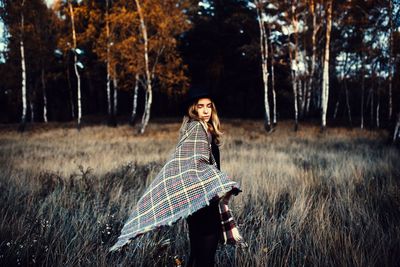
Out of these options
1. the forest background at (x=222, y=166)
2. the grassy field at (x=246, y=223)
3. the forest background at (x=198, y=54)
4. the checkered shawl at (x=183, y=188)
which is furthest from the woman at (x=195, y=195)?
the forest background at (x=198, y=54)

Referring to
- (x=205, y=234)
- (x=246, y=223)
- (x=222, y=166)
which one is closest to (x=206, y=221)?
(x=205, y=234)

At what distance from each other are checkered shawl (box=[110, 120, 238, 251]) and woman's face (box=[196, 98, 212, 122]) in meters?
0.15

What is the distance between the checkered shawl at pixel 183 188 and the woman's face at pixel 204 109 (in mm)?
147

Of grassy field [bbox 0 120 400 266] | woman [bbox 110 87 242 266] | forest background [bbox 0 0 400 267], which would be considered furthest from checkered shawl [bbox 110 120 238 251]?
→ grassy field [bbox 0 120 400 266]

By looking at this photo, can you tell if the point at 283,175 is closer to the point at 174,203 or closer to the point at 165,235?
the point at 165,235

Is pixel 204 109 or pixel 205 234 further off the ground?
pixel 204 109

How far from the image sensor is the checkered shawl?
1.98 m

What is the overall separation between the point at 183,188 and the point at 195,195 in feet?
0.30

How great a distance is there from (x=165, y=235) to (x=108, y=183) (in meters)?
2.34

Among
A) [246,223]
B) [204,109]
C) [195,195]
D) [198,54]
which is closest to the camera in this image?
[195,195]

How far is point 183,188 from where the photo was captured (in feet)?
6.66

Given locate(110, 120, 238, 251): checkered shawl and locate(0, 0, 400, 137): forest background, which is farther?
locate(0, 0, 400, 137): forest background

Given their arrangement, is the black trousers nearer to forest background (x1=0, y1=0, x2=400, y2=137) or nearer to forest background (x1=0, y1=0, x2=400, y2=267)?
forest background (x1=0, y1=0, x2=400, y2=267)

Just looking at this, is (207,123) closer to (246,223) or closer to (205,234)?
(205,234)
